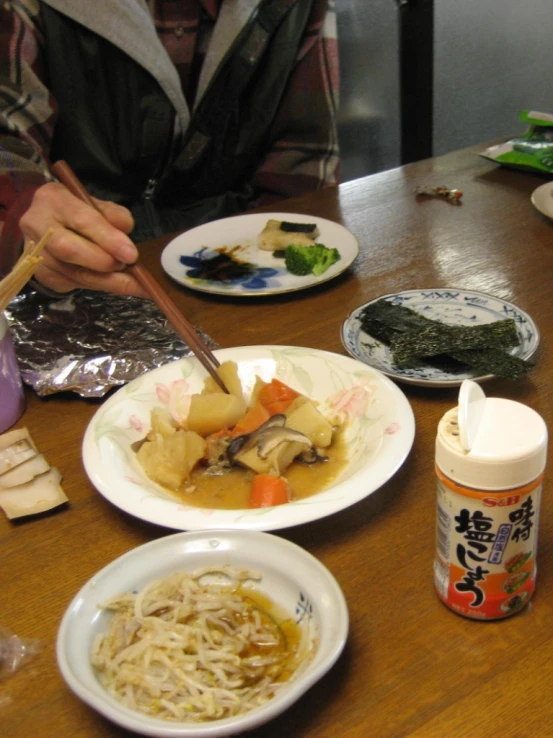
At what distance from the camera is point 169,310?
125 centimetres

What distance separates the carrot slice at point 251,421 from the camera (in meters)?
1.10

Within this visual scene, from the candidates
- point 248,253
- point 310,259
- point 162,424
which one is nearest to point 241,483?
point 162,424

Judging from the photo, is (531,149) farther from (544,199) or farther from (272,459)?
(272,459)

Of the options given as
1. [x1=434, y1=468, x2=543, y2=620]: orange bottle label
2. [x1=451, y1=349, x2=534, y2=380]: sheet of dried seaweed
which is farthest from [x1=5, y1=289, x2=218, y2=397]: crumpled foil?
[x1=434, y1=468, x2=543, y2=620]: orange bottle label

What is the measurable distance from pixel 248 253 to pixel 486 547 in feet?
4.02

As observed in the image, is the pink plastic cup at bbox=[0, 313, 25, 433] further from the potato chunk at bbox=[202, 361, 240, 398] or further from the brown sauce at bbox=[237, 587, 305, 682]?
the brown sauce at bbox=[237, 587, 305, 682]

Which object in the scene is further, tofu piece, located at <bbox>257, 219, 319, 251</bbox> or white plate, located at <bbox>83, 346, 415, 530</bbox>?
tofu piece, located at <bbox>257, 219, 319, 251</bbox>

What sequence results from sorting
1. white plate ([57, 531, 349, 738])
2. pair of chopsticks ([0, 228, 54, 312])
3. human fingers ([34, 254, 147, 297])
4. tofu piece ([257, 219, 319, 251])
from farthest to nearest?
tofu piece ([257, 219, 319, 251])
human fingers ([34, 254, 147, 297])
pair of chopsticks ([0, 228, 54, 312])
white plate ([57, 531, 349, 738])

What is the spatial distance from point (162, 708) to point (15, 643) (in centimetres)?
24

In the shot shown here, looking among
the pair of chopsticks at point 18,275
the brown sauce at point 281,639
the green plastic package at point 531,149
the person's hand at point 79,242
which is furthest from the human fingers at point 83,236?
the green plastic package at point 531,149

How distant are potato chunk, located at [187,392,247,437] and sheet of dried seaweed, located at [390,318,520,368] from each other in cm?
31

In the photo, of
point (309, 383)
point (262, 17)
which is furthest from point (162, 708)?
point (262, 17)

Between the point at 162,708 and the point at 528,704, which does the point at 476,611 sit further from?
the point at 162,708

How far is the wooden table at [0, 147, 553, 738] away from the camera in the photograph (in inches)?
28.0
